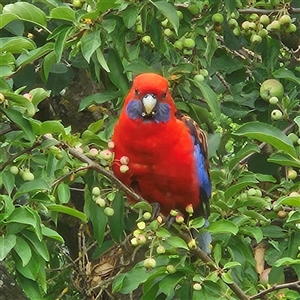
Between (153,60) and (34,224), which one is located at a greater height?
(34,224)

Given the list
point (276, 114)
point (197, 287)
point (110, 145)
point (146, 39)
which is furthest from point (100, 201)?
point (276, 114)

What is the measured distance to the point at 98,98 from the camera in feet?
8.27

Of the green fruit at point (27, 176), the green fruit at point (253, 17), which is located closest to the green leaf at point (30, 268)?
the green fruit at point (27, 176)

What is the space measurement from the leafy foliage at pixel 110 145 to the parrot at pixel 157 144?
0.21ft

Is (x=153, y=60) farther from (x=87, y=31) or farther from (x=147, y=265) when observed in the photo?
(x=147, y=265)

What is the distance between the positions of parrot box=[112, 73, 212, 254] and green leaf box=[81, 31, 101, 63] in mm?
379

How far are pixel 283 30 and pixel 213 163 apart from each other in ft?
3.14

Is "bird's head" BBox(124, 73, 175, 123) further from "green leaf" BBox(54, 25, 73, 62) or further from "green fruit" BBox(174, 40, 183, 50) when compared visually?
"green leaf" BBox(54, 25, 73, 62)

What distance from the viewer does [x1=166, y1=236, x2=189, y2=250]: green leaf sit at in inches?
74.9

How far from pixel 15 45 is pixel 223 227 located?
750 mm

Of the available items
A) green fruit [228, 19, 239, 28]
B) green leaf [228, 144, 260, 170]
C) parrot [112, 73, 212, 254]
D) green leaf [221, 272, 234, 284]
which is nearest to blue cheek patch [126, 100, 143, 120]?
parrot [112, 73, 212, 254]

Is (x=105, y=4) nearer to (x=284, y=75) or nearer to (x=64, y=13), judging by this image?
(x=64, y=13)

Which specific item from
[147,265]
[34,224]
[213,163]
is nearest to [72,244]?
[213,163]

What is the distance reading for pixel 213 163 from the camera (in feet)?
10.9
